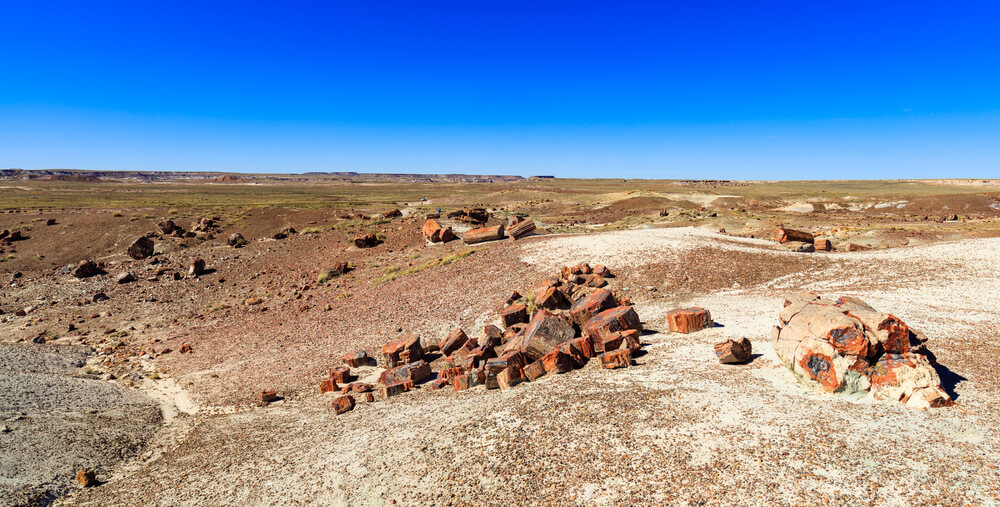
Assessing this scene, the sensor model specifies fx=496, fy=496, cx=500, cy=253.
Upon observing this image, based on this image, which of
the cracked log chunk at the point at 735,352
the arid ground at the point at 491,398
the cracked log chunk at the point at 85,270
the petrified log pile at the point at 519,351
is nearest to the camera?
the arid ground at the point at 491,398

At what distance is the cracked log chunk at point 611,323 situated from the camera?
1278 centimetres

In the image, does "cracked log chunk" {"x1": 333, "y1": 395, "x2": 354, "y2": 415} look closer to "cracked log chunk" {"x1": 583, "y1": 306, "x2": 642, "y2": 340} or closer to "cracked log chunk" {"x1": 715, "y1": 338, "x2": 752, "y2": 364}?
"cracked log chunk" {"x1": 583, "y1": 306, "x2": 642, "y2": 340}

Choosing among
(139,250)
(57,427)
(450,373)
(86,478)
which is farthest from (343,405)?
(139,250)

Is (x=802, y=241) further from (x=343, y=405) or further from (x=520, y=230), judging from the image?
(x=343, y=405)

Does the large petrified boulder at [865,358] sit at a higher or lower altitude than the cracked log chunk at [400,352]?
higher

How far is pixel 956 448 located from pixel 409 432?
8.16m

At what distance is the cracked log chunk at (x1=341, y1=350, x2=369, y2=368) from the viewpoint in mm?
14641

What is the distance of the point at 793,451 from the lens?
6.89m

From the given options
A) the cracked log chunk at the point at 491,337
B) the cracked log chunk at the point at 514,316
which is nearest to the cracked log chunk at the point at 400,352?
the cracked log chunk at the point at 491,337

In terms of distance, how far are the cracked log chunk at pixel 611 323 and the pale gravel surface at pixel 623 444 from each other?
3.27 feet

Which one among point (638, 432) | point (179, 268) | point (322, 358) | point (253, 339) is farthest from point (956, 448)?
point (179, 268)

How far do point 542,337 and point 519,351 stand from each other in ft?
2.44

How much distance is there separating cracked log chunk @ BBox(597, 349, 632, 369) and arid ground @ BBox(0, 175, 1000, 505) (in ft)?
0.82

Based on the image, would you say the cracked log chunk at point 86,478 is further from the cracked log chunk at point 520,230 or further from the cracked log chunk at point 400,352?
the cracked log chunk at point 520,230
